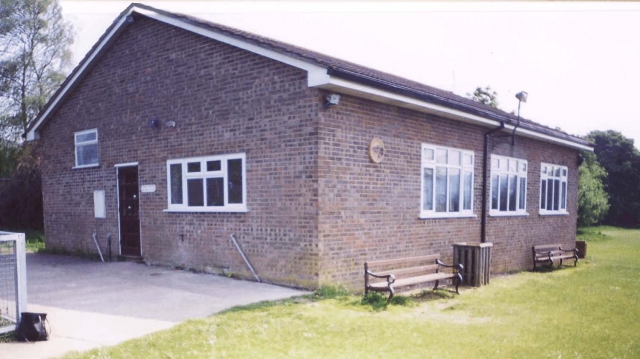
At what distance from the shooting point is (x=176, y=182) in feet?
31.9

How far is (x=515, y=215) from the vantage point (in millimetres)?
12398

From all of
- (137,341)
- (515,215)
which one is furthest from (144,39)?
(515,215)

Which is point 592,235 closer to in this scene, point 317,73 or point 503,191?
point 503,191

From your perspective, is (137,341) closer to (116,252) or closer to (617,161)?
(116,252)

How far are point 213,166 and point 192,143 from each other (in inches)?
29.7

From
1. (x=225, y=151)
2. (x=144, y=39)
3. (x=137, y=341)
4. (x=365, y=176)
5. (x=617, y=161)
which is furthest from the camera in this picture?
(x=617, y=161)

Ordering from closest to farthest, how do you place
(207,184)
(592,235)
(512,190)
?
(207,184) < (512,190) < (592,235)

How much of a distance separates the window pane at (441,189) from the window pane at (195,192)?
4.92 m

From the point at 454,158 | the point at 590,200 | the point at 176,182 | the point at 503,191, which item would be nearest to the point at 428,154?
the point at 454,158

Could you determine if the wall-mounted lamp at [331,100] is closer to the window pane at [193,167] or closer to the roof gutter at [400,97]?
the roof gutter at [400,97]

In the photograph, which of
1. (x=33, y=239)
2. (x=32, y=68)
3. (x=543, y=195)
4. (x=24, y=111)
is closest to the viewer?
(x=543, y=195)

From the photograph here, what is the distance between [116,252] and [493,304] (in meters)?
8.49

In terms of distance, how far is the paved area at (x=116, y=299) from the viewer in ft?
16.6

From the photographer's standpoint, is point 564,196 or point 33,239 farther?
point 33,239
